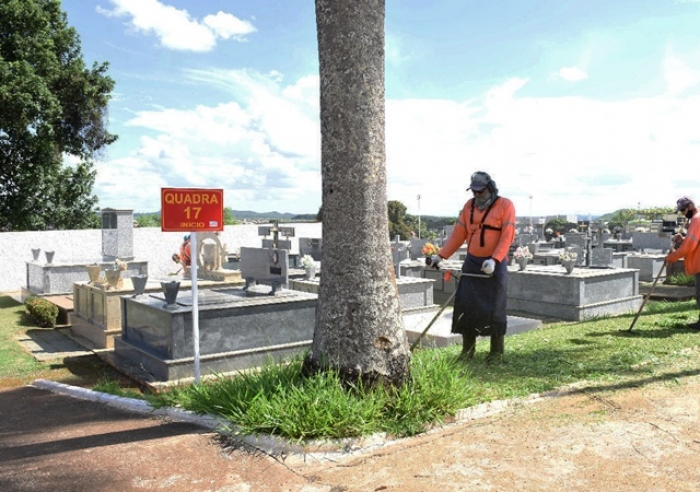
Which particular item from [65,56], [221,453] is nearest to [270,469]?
[221,453]

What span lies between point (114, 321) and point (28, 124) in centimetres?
1372

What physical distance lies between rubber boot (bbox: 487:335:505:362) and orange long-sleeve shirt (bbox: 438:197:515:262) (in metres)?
0.94

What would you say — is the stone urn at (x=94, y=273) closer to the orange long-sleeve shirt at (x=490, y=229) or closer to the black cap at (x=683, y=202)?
the orange long-sleeve shirt at (x=490, y=229)

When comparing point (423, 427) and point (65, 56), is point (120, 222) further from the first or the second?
point (423, 427)

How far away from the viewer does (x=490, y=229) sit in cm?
636

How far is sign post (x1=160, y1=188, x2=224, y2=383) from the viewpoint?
22.5 ft

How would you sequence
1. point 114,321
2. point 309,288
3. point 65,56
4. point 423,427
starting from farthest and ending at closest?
point 65,56 → point 309,288 → point 114,321 → point 423,427

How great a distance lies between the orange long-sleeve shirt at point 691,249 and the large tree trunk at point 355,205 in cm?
484

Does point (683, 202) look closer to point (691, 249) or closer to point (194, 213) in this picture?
point (691, 249)

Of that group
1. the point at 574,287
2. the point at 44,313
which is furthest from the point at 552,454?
the point at 44,313

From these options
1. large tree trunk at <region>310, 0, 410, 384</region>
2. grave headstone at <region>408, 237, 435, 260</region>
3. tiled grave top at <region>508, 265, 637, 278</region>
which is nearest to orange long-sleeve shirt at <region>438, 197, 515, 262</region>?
large tree trunk at <region>310, 0, 410, 384</region>

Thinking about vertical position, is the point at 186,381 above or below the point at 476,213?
below

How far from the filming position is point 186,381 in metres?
8.66

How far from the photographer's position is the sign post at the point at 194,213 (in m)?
6.85
